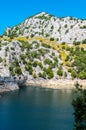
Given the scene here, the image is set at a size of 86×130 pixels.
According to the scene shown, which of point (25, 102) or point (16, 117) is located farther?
point (25, 102)

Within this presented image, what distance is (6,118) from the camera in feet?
331

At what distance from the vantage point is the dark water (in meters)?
93.2

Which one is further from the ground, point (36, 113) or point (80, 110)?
point (80, 110)

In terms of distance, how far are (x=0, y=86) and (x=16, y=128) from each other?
85.5 metres

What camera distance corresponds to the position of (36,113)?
4395 inches

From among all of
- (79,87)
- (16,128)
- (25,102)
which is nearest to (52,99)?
(25,102)

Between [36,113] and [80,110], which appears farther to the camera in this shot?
[36,113]

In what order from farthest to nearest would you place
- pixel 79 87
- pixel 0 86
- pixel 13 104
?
1. pixel 0 86
2. pixel 13 104
3. pixel 79 87

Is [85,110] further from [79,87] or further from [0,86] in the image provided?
[0,86]

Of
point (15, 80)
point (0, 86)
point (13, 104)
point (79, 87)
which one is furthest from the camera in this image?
point (15, 80)

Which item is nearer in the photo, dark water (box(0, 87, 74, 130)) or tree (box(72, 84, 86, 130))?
tree (box(72, 84, 86, 130))

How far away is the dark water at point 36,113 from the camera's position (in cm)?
9319

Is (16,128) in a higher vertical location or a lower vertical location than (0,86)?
lower

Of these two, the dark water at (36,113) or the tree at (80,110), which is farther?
the dark water at (36,113)
